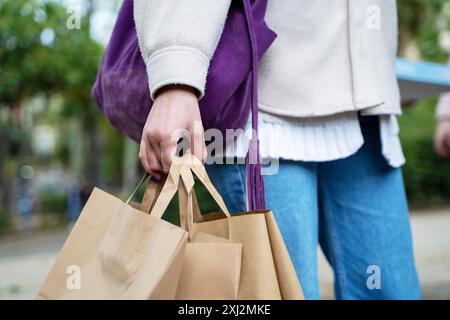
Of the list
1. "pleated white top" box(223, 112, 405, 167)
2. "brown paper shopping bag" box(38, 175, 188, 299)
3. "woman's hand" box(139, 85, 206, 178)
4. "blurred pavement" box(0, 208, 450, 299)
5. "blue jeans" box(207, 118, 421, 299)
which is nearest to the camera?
"brown paper shopping bag" box(38, 175, 188, 299)

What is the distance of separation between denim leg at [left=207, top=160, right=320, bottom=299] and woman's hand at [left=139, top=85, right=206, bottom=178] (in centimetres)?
23

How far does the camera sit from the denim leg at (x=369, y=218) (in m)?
1.79

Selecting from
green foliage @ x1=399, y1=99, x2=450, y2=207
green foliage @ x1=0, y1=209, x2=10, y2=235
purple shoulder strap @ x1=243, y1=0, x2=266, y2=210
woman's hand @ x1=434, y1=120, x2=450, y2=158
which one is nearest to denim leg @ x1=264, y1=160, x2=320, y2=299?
purple shoulder strap @ x1=243, y1=0, x2=266, y2=210

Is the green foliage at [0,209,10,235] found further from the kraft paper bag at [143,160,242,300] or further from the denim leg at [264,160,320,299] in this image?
the kraft paper bag at [143,160,242,300]

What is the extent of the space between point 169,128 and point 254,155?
23cm

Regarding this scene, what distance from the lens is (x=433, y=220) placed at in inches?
432

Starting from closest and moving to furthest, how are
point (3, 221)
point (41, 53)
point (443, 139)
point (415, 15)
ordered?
point (443, 139)
point (41, 53)
point (415, 15)
point (3, 221)

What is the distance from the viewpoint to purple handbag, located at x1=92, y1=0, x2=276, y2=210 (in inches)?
56.1

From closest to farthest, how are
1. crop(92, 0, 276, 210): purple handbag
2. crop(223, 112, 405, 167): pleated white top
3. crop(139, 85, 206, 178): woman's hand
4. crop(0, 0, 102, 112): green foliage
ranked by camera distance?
crop(139, 85, 206, 178): woman's hand < crop(92, 0, 276, 210): purple handbag < crop(223, 112, 405, 167): pleated white top < crop(0, 0, 102, 112): green foliage

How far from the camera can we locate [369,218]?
1802 millimetres

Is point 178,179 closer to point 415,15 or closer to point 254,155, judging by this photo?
point 254,155

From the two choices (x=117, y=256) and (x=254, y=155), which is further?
(x=254, y=155)

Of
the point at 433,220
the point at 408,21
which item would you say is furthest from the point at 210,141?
the point at 408,21

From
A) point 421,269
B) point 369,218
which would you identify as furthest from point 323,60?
point 421,269
